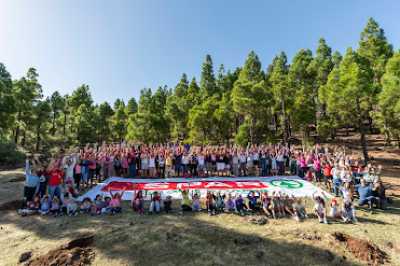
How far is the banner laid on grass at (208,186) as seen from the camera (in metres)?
12.0

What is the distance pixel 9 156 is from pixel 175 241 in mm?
22931

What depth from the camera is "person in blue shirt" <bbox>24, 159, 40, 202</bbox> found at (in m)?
10.2

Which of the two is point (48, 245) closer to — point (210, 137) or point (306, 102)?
point (210, 137)

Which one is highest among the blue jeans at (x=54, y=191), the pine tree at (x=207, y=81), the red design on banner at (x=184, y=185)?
the pine tree at (x=207, y=81)

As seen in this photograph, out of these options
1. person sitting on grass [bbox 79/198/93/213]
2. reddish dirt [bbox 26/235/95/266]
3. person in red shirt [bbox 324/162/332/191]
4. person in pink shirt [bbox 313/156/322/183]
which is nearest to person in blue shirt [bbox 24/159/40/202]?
person sitting on grass [bbox 79/198/93/213]

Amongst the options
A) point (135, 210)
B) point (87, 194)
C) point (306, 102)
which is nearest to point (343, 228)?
point (135, 210)

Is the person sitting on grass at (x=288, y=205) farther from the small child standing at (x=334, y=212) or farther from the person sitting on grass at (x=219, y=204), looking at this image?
the person sitting on grass at (x=219, y=204)

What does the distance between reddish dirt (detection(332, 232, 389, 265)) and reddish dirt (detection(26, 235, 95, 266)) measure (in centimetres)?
720

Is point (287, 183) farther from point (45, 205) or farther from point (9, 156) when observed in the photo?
point (9, 156)

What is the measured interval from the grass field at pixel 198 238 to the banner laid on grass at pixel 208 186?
244 centimetres

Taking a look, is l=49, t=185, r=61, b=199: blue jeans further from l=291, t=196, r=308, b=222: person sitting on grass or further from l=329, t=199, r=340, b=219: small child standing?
l=329, t=199, r=340, b=219: small child standing

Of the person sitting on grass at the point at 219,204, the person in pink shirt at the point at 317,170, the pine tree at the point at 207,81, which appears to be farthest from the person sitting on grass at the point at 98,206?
the pine tree at the point at 207,81

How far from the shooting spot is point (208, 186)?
13.0 metres

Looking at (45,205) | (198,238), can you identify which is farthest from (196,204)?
(45,205)
